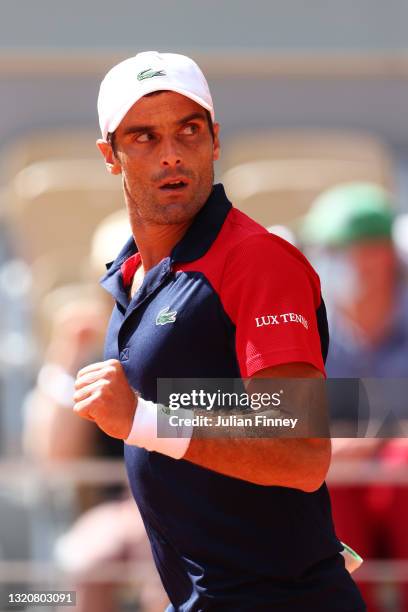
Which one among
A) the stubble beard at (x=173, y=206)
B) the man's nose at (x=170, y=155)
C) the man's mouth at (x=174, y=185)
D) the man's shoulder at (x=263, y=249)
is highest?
the man's nose at (x=170, y=155)

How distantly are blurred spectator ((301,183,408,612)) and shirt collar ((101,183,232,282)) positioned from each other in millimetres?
1692

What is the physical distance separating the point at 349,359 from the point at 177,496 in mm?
2100

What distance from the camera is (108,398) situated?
2.45m

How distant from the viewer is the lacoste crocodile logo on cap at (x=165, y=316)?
257 cm

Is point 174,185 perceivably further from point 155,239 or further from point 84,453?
point 84,453

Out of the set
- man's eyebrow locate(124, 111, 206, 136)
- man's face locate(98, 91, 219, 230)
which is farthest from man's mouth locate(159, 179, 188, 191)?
man's eyebrow locate(124, 111, 206, 136)

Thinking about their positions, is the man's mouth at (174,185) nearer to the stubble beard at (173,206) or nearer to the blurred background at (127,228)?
the stubble beard at (173,206)

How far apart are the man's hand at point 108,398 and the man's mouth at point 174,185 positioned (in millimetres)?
433

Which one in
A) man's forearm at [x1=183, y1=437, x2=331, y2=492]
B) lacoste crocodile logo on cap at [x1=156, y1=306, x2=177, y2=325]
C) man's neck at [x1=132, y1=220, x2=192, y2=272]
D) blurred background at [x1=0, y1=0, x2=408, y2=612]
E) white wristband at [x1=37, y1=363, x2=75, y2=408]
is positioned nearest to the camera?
man's forearm at [x1=183, y1=437, x2=331, y2=492]

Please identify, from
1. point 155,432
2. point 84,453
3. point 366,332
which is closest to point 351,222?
point 366,332

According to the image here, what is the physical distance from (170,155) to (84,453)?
8.75 ft

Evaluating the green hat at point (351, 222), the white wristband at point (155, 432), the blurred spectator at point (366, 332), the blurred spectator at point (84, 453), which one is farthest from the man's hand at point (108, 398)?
the green hat at point (351, 222)

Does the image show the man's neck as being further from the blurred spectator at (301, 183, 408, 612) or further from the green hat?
the green hat

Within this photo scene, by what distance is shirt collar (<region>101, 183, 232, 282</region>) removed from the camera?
266 centimetres
